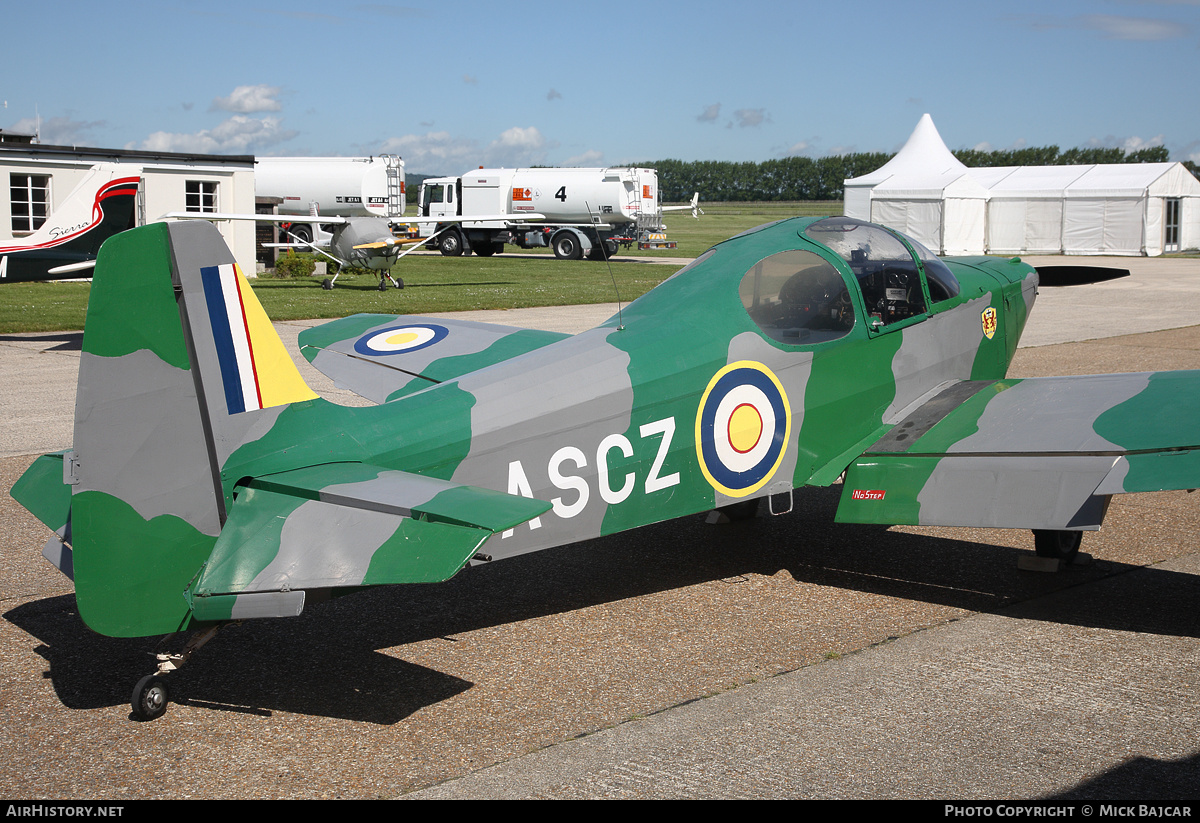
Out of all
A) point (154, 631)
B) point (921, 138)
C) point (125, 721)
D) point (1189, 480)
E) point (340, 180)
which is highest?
point (921, 138)

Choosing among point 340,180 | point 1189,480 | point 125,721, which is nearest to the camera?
point 125,721

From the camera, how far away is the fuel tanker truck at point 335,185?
3953cm

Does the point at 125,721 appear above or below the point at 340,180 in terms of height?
below

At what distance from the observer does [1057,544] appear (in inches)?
250

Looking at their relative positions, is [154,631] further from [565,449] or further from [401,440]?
[565,449]

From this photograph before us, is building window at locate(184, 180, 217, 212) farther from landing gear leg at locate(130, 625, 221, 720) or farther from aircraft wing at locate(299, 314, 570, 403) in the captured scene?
landing gear leg at locate(130, 625, 221, 720)

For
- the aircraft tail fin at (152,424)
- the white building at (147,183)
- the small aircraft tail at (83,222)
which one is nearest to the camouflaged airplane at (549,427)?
the aircraft tail fin at (152,424)

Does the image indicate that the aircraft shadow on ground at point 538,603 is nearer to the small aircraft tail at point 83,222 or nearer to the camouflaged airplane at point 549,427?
the camouflaged airplane at point 549,427

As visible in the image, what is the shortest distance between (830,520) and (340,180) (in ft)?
116

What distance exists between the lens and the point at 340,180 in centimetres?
3947

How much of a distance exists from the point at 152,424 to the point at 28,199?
86.0 feet

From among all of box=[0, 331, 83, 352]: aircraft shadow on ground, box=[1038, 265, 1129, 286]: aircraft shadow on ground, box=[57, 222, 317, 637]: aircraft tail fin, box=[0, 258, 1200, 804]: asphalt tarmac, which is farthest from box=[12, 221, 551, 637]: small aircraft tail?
box=[0, 331, 83, 352]: aircraft shadow on ground

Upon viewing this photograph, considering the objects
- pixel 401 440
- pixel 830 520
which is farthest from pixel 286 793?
pixel 830 520

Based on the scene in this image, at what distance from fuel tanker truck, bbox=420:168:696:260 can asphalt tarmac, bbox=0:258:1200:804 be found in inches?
1399
